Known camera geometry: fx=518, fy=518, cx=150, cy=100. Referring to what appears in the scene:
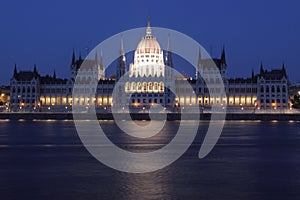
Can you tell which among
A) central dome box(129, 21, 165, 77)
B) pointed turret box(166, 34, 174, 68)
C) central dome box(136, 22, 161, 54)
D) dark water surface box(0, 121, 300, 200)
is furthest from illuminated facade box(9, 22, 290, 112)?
dark water surface box(0, 121, 300, 200)

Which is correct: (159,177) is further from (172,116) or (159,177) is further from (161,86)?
(161,86)

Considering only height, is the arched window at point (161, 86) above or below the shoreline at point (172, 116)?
above

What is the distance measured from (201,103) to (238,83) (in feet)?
34.9

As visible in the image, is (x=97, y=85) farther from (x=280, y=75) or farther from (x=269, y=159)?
(x=269, y=159)

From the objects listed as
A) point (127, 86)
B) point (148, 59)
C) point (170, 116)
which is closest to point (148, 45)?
point (148, 59)

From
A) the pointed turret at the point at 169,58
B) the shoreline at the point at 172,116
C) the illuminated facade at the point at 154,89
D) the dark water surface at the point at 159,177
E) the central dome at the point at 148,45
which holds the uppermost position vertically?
the central dome at the point at 148,45

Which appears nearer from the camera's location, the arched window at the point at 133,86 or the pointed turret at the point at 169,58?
A: the arched window at the point at 133,86

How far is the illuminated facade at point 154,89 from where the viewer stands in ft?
420

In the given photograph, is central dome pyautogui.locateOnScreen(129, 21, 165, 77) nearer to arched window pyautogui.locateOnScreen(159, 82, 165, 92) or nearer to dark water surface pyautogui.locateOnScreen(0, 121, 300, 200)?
arched window pyautogui.locateOnScreen(159, 82, 165, 92)

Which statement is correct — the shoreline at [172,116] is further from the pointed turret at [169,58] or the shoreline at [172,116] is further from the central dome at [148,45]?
the central dome at [148,45]

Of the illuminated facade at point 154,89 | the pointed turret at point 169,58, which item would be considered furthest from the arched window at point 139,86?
the pointed turret at point 169,58

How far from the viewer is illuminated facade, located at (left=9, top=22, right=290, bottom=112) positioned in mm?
128125

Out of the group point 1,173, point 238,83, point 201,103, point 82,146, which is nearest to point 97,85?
point 201,103

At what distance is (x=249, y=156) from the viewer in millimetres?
25781
